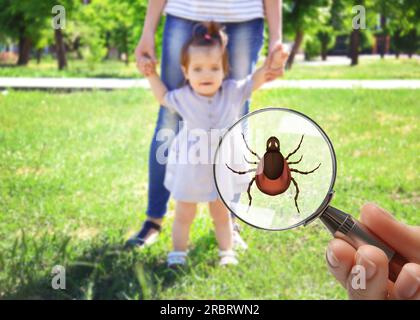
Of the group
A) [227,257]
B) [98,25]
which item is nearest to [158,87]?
[227,257]

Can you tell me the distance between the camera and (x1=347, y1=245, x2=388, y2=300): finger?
1.79ft

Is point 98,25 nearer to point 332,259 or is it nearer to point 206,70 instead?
point 206,70

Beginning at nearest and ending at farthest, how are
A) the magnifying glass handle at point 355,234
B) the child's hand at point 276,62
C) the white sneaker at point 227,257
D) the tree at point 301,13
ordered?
the magnifying glass handle at point 355,234, the child's hand at point 276,62, the white sneaker at point 227,257, the tree at point 301,13

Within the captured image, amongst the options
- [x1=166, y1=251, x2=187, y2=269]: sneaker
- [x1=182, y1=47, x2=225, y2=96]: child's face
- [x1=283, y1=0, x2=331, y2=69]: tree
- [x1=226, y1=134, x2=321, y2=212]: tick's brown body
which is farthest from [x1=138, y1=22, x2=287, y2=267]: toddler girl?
[x1=283, y1=0, x2=331, y2=69]: tree

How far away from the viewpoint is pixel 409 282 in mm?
553

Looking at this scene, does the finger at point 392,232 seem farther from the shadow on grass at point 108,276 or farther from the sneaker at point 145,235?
the sneaker at point 145,235

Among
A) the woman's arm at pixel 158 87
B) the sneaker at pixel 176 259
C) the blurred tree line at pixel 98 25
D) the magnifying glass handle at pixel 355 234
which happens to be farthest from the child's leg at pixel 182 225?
the blurred tree line at pixel 98 25

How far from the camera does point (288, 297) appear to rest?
1.84 m

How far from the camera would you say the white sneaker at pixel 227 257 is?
205 cm

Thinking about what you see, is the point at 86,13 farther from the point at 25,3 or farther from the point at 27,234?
the point at 27,234

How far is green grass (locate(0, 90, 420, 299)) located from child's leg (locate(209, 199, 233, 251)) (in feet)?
0.23

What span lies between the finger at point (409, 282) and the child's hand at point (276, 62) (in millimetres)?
896
